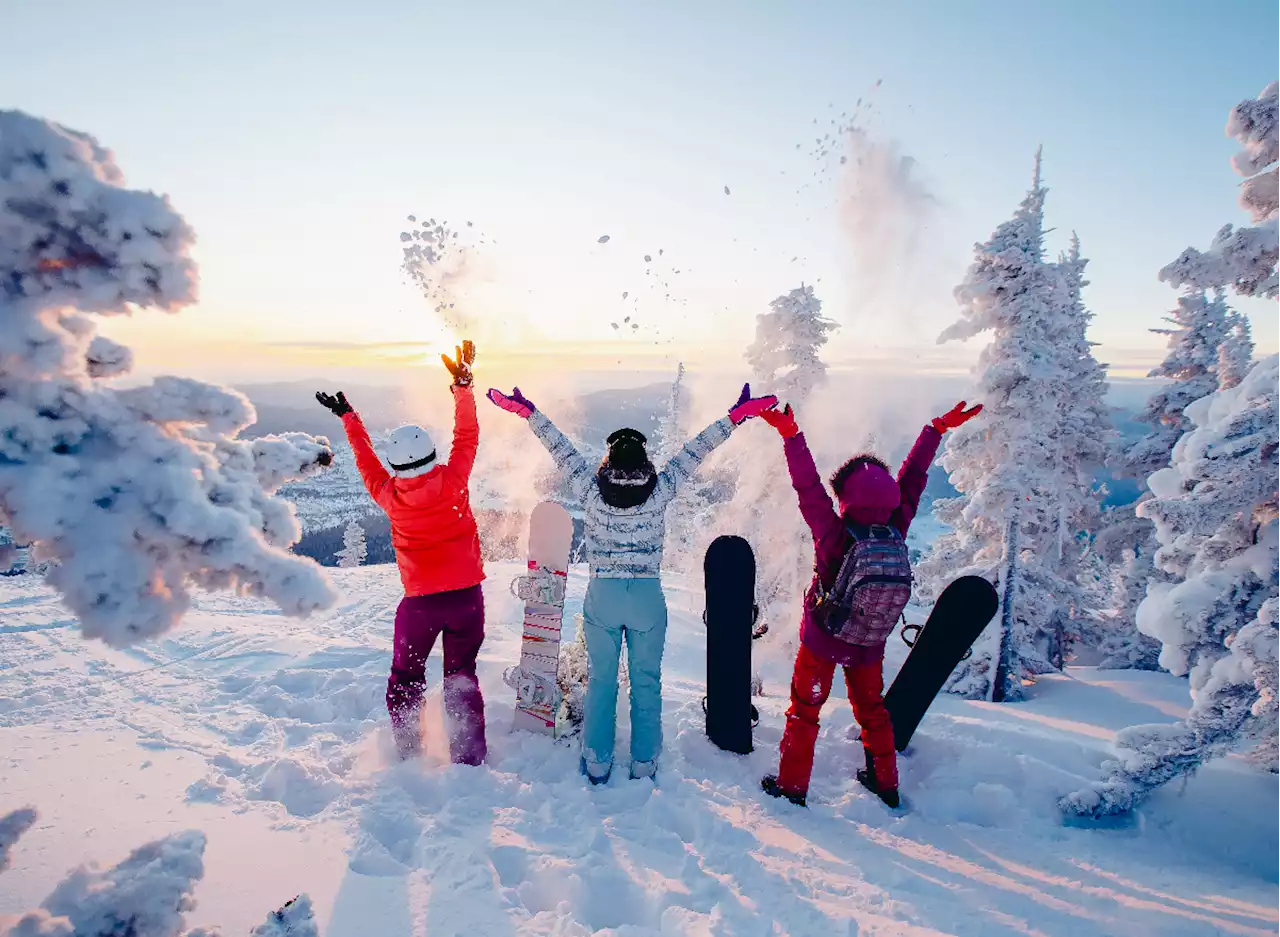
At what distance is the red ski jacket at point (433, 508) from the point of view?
5.18 meters

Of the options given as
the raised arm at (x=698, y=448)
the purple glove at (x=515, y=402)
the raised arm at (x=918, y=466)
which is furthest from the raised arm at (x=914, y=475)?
the purple glove at (x=515, y=402)

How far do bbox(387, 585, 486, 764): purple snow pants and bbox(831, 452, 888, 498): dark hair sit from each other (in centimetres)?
334

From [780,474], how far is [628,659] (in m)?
11.3

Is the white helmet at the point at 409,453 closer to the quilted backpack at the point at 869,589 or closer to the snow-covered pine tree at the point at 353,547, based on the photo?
the quilted backpack at the point at 869,589

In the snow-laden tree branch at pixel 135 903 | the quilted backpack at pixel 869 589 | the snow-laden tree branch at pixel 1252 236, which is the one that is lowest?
the snow-laden tree branch at pixel 135 903

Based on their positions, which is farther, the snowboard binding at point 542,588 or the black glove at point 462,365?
the snowboard binding at point 542,588

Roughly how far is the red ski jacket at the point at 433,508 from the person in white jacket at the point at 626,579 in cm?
86

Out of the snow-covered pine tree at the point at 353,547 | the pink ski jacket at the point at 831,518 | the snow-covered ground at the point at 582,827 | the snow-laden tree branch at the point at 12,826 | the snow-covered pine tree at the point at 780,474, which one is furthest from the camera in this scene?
the snow-covered pine tree at the point at 353,547

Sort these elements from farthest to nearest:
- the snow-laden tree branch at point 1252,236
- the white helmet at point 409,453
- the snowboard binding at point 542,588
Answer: the snowboard binding at point 542,588, the snow-laden tree branch at point 1252,236, the white helmet at point 409,453

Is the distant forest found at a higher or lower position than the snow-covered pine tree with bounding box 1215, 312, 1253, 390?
lower

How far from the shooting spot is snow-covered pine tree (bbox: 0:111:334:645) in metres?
2.44

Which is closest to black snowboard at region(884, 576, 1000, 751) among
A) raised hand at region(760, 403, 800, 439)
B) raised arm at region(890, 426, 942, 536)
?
raised arm at region(890, 426, 942, 536)

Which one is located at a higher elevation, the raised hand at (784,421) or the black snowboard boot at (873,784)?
the raised hand at (784,421)

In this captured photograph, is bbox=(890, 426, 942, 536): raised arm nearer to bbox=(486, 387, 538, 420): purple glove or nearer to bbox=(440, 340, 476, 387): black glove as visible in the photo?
bbox=(486, 387, 538, 420): purple glove
